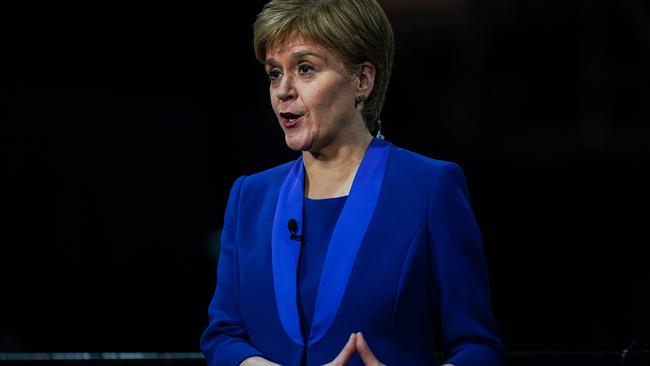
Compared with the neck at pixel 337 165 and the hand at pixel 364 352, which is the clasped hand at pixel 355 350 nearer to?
the hand at pixel 364 352

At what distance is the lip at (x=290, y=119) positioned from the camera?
1357mm

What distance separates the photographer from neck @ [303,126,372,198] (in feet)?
4.60

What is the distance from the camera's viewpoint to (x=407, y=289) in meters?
1.30

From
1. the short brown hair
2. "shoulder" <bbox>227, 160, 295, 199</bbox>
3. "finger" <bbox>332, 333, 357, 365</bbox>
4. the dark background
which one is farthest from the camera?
the dark background

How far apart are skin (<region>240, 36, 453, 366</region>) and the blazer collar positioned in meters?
0.04

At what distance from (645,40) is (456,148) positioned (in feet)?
3.80

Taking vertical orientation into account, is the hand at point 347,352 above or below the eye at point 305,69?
below

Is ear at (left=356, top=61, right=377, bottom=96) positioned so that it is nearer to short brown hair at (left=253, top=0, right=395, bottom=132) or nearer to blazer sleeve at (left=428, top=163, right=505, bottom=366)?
short brown hair at (left=253, top=0, right=395, bottom=132)

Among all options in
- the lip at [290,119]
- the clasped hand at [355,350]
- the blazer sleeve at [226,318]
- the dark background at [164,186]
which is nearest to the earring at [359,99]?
the lip at [290,119]

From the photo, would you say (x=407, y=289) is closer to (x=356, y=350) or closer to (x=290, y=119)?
(x=356, y=350)

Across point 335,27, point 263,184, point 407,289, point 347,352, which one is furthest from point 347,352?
point 335,27

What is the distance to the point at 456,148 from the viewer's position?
11.5 feet

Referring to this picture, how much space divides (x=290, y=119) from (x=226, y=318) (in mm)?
347

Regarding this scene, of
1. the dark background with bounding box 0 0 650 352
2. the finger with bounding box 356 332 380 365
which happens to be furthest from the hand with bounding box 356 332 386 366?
the dark background with bounding box 0 0 650 352
